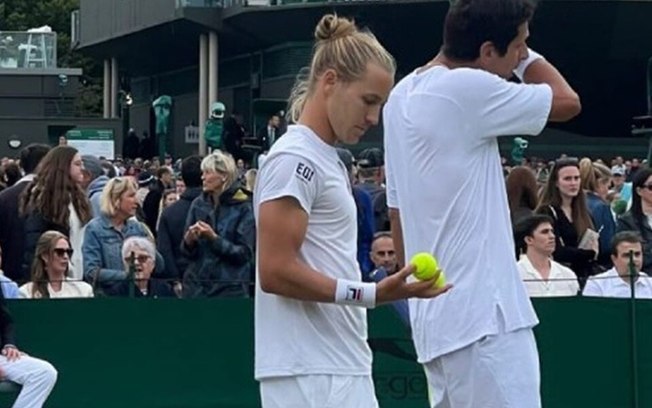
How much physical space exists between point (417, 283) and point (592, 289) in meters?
7.04

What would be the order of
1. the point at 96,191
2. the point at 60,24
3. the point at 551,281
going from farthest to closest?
the point at 60,24
the point at 96,191
the point at 551,281

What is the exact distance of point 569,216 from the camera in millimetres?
12203

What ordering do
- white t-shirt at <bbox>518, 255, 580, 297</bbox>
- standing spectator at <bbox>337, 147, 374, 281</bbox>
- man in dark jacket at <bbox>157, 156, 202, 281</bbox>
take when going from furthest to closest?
1. man in dark jacket at <bbox>157, 156, 202, 281</bbox>
2. standing spectator at <bbox>337, 147, 374, 281</bbox>
3. white t-shirt at <bbox>518, 255, 580, 297</bbox>

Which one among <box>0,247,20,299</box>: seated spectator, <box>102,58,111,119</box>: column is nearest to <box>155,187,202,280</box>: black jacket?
<box>0,247,20,299</box>: seated spectator

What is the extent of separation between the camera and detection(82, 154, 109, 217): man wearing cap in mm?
13195

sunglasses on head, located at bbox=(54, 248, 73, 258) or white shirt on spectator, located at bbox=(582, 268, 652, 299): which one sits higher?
sunglasses on head, located at bbox=(54, 248, 73, 258)

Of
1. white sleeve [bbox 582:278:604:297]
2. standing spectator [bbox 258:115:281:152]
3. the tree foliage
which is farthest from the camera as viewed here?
the tree foliage

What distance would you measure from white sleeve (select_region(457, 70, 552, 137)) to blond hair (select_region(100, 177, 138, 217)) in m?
6.79

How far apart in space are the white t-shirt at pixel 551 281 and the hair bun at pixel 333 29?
252 inches

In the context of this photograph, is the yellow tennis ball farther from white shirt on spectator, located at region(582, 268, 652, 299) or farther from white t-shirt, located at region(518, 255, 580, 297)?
white shirt on spectator, located at region(582, 268, 652, 299)

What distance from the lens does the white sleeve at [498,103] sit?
517cm

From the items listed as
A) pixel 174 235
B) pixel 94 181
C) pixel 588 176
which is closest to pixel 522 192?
pixel 588 176

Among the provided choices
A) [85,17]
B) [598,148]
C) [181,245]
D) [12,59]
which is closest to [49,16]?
[85,17]

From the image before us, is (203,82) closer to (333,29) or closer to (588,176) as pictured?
(588,176)
